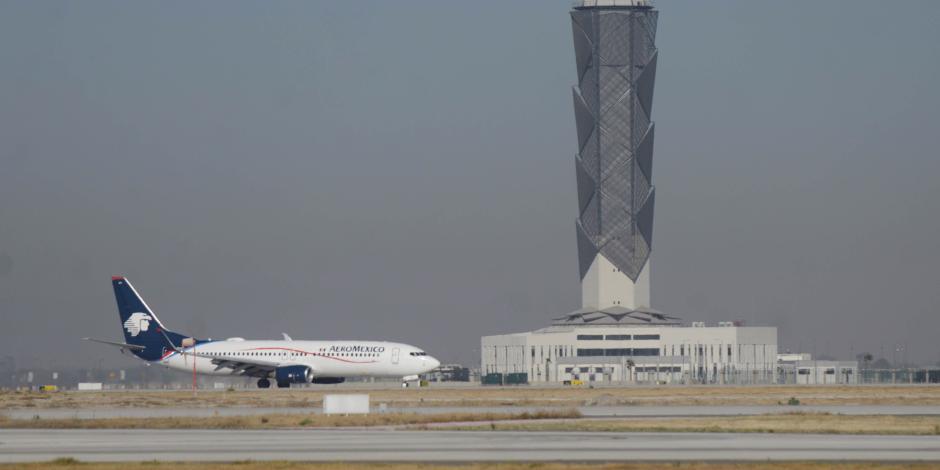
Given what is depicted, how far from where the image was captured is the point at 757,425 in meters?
61.6

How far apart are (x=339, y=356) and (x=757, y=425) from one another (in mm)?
63493

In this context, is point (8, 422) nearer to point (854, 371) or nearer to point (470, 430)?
point (470, 430)

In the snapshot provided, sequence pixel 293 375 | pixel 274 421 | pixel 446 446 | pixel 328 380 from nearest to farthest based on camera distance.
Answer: pixel 446 446
pixel 274 421
pixel 293 375
pixel 328 380

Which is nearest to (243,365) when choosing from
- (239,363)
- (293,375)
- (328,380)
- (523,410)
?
(239,363)

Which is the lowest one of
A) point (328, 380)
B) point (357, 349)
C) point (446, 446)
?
point (446, 446)

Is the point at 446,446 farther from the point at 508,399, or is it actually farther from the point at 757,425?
the point at 508,399

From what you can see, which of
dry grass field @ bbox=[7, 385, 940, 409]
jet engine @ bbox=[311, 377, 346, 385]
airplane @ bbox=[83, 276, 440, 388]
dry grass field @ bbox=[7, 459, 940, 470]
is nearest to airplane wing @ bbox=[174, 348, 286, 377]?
airplane @ bbox=[83, 276, 440, 388]

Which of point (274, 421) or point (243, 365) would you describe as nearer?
point (274, 421)

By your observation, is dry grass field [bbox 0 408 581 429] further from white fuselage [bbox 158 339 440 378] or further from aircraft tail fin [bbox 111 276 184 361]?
aircraft tail fin [bbox 111 276 184 361]

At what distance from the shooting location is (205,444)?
5188 centimetres

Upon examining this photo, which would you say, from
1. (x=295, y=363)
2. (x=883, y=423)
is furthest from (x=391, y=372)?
(x=883, y=423)

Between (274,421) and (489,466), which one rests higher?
(274,421)

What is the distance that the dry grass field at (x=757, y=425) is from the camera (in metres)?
58.6

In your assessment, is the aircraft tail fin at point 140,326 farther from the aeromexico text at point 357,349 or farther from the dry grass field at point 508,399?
the dry grass field at point 508,399
